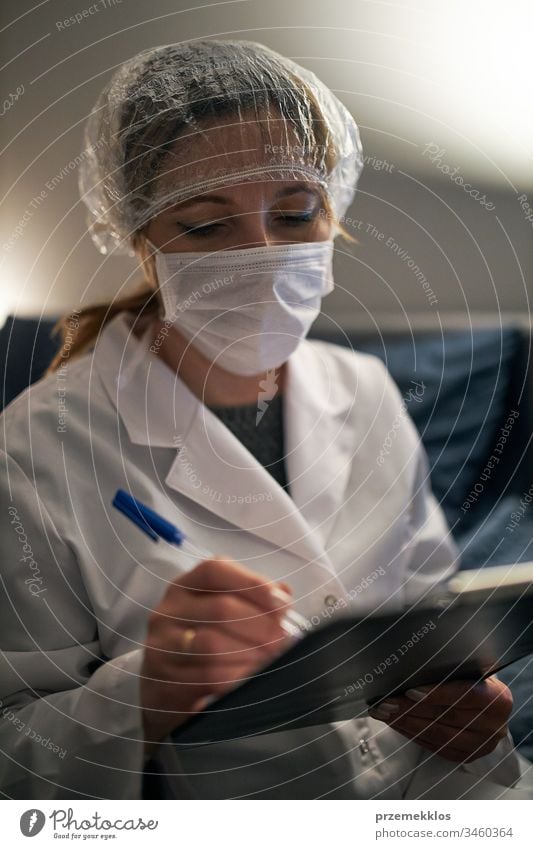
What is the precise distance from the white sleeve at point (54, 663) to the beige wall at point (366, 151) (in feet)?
0.48

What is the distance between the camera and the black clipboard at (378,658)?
1.68 ft

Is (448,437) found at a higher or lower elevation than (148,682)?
higher

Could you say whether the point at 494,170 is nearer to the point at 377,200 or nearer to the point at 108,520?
the point at 377,200

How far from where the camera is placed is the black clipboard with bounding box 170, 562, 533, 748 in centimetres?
51

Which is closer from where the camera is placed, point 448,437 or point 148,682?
point 148,682

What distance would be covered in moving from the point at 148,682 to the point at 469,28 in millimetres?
480

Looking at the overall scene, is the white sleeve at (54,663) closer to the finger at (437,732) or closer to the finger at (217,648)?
the finger at (217,648)

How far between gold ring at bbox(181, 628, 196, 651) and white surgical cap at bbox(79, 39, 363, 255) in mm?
241

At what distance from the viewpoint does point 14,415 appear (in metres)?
0.53

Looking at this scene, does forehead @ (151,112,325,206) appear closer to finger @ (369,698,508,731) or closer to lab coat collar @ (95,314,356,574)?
lab coat collar @ (95,314,356,574)

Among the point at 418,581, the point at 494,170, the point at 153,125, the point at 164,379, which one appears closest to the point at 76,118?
the point at 153,125

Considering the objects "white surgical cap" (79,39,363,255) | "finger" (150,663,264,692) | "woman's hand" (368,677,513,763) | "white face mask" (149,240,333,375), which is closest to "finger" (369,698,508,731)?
"woman's hand" (368,677,513,763)

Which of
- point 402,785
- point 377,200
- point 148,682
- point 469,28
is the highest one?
point 469,28

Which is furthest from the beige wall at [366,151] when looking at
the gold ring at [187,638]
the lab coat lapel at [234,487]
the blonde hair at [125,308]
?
the gold ring at [187,638]
